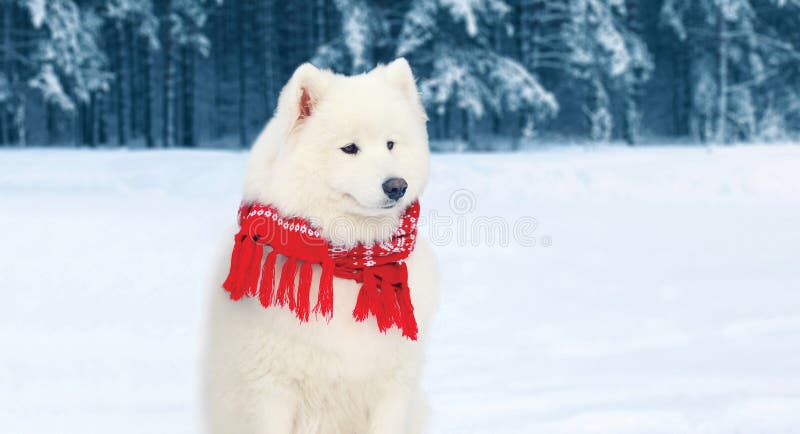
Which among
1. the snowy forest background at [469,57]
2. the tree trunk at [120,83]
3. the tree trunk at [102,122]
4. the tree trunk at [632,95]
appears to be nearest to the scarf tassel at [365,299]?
the snowy forest background at [469,57]

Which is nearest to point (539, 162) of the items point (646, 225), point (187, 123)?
point (646, 225)

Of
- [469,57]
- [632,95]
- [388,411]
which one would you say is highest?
[469,57]

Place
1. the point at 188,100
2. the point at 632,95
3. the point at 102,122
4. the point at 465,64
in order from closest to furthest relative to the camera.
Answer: the point at 465,64
the point at 188,100
the point at 632,95
the point at 102,122

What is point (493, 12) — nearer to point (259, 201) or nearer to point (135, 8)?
point (135, 8)

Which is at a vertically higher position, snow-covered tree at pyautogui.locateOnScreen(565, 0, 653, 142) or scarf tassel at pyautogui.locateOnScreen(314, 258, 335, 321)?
snow-covered tree at pyautogui.locateOnScreen(565, 0, 653, 142)

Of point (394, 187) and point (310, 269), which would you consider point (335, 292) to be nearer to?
point (310, 269)

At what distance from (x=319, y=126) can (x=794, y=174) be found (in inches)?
405

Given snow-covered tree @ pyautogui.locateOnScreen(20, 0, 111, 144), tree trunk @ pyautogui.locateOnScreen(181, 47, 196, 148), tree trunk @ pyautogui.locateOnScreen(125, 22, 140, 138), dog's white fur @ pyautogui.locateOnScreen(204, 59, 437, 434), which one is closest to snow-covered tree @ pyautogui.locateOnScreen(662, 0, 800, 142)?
tree trunk @ pyautogui.locateOnScreen(181, 47, 196, 148)

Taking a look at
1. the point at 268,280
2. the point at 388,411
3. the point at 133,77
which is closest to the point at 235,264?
the point at 268,280

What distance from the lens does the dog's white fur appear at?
298cm

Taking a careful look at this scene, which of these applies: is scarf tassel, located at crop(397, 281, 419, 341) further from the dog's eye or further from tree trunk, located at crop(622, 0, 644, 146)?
tree trunk, located at crop(622, 0, 644, 146)

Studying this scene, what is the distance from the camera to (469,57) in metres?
14.9

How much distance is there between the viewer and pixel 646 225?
30.7 ft

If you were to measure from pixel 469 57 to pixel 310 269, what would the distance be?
1232cm
